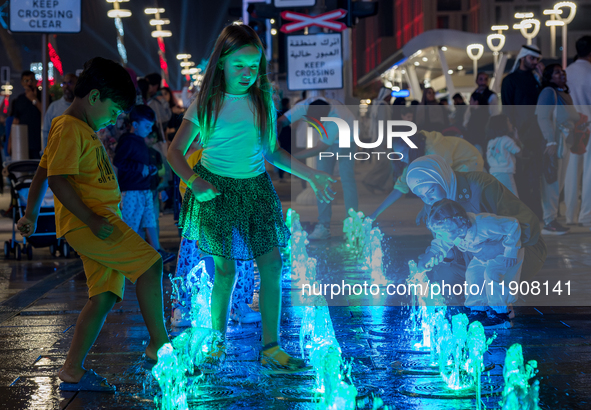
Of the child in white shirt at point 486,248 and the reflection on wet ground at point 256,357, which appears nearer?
the reflection on wet ground at point 256,357

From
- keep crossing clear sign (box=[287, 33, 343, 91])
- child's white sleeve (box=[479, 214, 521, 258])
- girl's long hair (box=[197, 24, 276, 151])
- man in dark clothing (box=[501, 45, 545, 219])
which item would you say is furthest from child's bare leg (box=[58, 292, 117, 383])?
keep crossing clear sign (box=[287, 33, 343, 91])

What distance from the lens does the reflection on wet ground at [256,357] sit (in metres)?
3.41

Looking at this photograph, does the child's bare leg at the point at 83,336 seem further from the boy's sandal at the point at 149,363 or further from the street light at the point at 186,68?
the street light at the point at 186,68

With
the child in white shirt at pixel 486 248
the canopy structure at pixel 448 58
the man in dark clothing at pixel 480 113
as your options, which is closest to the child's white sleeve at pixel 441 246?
the child in white shirt at pixel 486 248

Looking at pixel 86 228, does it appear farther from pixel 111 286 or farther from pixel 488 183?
pixel 488 183

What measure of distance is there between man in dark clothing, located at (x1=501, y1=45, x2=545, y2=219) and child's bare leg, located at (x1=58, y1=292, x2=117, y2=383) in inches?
234

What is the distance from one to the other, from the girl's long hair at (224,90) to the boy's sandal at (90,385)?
128 centimetres

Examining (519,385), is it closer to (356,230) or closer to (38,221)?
(356,230)

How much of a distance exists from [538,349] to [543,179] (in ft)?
18.1

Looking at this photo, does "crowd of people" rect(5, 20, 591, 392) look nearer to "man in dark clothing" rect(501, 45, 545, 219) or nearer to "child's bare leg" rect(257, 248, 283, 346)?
"child's bare leg" rect(257, 248, 283, 346)

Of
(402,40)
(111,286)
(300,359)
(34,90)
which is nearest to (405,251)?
(300,359)

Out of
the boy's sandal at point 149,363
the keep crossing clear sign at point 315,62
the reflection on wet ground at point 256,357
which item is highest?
the keep crossing clear sign at point 315,62

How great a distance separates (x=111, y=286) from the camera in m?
3.66

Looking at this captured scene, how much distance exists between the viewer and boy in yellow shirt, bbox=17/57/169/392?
3539 mm
